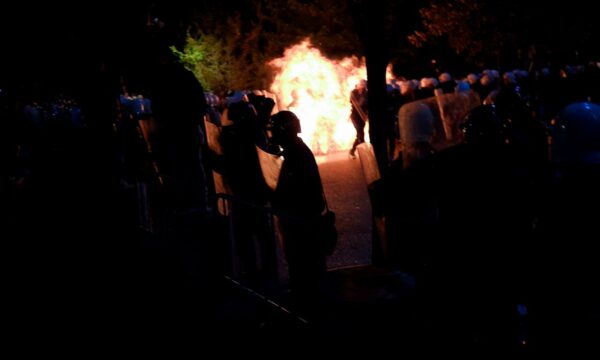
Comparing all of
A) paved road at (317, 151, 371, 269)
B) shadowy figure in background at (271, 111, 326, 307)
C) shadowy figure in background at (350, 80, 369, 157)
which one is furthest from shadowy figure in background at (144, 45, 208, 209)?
shadowy figure in background at (350, 80, 369, 157)

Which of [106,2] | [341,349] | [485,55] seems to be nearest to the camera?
[341,349]

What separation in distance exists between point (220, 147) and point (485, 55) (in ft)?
69.5

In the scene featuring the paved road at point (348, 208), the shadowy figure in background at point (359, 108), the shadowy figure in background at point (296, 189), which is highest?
the shadowy figure in background at point (359, 108)

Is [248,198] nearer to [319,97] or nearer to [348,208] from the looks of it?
[348,208]

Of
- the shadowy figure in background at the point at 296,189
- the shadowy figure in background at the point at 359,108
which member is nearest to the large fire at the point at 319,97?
the shadowy figure in background at the point at 359,108

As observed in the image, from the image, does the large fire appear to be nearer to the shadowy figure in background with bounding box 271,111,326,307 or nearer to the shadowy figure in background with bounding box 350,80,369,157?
the shadowy figure in background with bounding box 350,80,369,157

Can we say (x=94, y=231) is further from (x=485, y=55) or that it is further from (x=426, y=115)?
(x=485, y=55)

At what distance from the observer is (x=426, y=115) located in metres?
5.47

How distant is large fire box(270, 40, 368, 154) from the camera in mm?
16859

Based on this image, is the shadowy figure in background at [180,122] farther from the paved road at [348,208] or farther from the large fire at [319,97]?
the large fire at [319,97]

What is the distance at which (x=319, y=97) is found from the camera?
17641 millimetres

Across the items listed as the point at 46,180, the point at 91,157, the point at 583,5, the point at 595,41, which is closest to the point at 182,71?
the point at 91,157

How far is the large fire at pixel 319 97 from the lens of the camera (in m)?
16.9

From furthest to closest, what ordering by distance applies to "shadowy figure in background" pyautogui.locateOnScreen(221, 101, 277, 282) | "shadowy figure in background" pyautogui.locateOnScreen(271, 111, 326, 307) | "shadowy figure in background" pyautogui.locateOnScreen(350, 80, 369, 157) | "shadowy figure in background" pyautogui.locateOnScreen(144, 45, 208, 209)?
"shadowy figure in background" pyautogui.locateOnScreen(350, 80, 369, 157) < "shadowy figure in background" pyautogui.locateOnScreen(221, 101, 277, 282) < "shadowy figure in background" pyautogui.locateOnScreen(144, 45, 208, 209) < "shadowy figure in background" pyautogui.locateOnScreen(271, 111, 326, 307)
